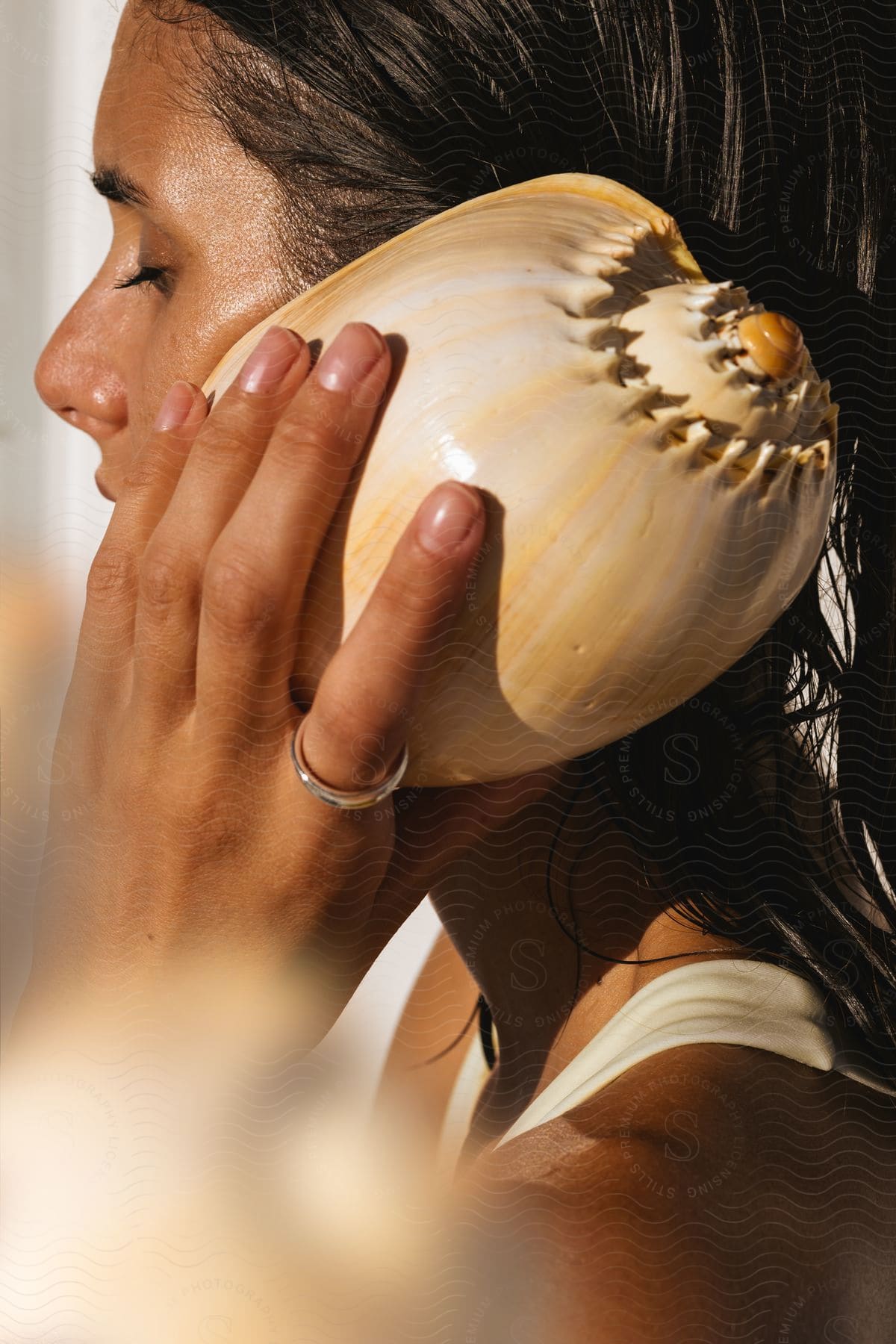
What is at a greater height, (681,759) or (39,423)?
(39,423)

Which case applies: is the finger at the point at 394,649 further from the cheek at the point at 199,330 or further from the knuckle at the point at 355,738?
the cheek at the point at 199,330

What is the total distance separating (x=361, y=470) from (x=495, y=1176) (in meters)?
0.25

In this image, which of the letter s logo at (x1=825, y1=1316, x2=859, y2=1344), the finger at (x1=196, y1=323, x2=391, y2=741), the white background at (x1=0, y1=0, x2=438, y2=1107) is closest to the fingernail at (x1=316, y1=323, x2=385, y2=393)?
the finger at (x1=196, y1=323, x2=391, y2=741)

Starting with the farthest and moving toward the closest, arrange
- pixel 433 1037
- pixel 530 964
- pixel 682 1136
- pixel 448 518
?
pixel 433 1037
pixel 530 964
pixel 682 1136
pixel 448 518

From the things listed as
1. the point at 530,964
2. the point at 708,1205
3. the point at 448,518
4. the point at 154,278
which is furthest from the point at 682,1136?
the point at 154,278

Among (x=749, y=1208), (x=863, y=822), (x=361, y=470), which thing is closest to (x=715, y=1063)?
(x=749, y=1208)

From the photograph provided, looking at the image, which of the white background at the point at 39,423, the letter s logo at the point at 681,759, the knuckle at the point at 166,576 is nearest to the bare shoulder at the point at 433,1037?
the white background at the point at 39,423

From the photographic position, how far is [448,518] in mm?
258

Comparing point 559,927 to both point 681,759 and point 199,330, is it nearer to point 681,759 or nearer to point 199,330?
point 681,759

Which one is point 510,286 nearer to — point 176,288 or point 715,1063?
point 176,288

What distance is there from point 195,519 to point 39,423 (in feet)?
0.81

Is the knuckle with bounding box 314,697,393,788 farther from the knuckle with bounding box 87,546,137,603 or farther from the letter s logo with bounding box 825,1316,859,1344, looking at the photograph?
the letter s logo with bounding box 825,1316,859,1344

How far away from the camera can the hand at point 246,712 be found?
28 cm

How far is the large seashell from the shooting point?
26 cm
